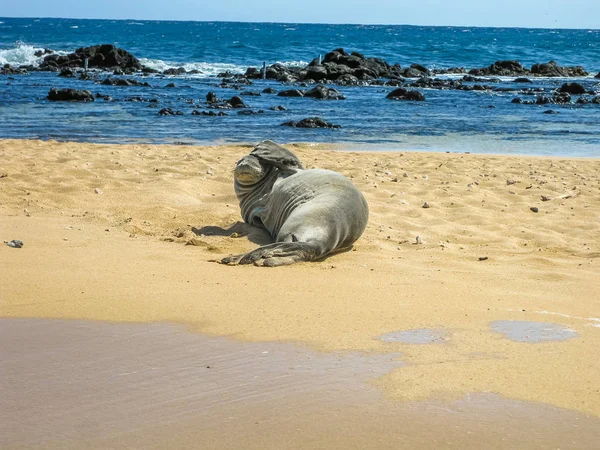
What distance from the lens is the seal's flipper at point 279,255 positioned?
19.6 ft

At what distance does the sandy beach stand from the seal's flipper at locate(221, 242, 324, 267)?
123 mm

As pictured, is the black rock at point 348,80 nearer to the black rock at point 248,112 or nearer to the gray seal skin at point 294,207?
the black rock at point 248,112

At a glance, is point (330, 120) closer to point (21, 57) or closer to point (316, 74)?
point (316, 74)

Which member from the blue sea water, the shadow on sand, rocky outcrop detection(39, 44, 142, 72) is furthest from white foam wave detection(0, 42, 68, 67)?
the shadow on sand

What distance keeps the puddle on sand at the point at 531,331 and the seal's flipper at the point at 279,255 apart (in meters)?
1.83

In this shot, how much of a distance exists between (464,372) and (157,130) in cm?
1420

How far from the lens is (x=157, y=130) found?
680 inches

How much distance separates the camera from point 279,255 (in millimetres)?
6051

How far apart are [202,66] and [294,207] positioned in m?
41.2

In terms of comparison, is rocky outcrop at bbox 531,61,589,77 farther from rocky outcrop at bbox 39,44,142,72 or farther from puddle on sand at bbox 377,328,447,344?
puddle on sand at bbox 377,328,447,344

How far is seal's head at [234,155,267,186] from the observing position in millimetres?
7453

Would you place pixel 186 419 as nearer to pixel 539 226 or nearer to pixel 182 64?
pixel 539 226

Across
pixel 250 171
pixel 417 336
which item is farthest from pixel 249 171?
pixel 417 336

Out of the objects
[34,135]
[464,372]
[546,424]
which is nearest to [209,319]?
[464,372]
